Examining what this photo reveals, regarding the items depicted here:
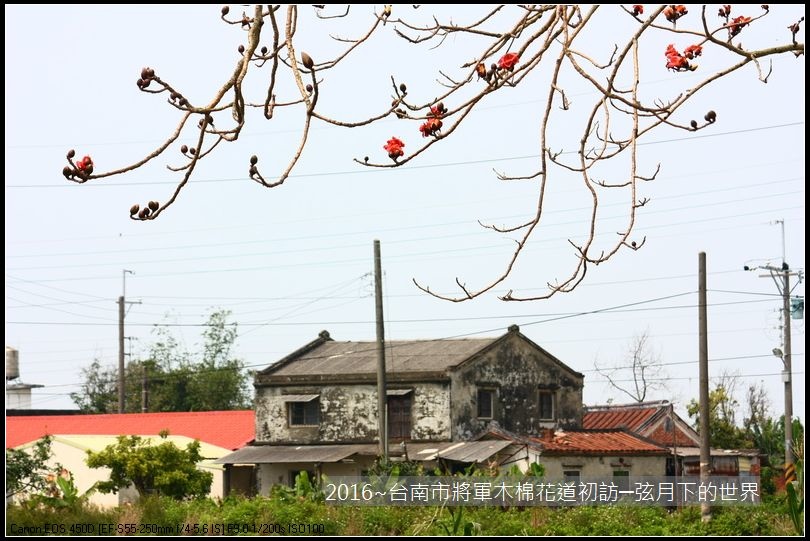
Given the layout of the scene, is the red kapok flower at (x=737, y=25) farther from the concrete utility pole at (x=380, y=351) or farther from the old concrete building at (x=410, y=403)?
the old concrete building at (x=410, y=403)

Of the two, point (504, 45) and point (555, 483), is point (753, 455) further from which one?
A: point (504, 45)

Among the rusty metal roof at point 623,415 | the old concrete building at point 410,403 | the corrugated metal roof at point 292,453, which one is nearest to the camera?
the old concrete building at point 410,403

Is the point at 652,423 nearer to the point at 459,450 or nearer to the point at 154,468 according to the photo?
the point at 459,450

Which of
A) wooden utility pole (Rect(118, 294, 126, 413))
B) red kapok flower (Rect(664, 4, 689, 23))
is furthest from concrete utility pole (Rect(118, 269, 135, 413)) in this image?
red kapok flower (Rect(664, 4, 689, 23))

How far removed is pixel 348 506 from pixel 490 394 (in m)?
8.43

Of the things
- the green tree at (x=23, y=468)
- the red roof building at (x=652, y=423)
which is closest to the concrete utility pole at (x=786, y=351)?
the red roof building at (x=652, y=423)

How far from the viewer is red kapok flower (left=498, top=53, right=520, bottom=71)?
3.96 m

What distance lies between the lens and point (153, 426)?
1396 inches

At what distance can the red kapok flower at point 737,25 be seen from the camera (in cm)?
425

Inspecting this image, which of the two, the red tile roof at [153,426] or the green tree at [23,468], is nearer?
the green tree at [23,468]

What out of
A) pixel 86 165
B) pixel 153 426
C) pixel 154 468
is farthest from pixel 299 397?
pixel 86 165

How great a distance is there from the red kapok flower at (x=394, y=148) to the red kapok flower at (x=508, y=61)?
1.66 ft

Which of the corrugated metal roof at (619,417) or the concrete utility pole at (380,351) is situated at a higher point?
the concrete utility pole at (380,351)

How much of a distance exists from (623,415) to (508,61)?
28.4 metres
